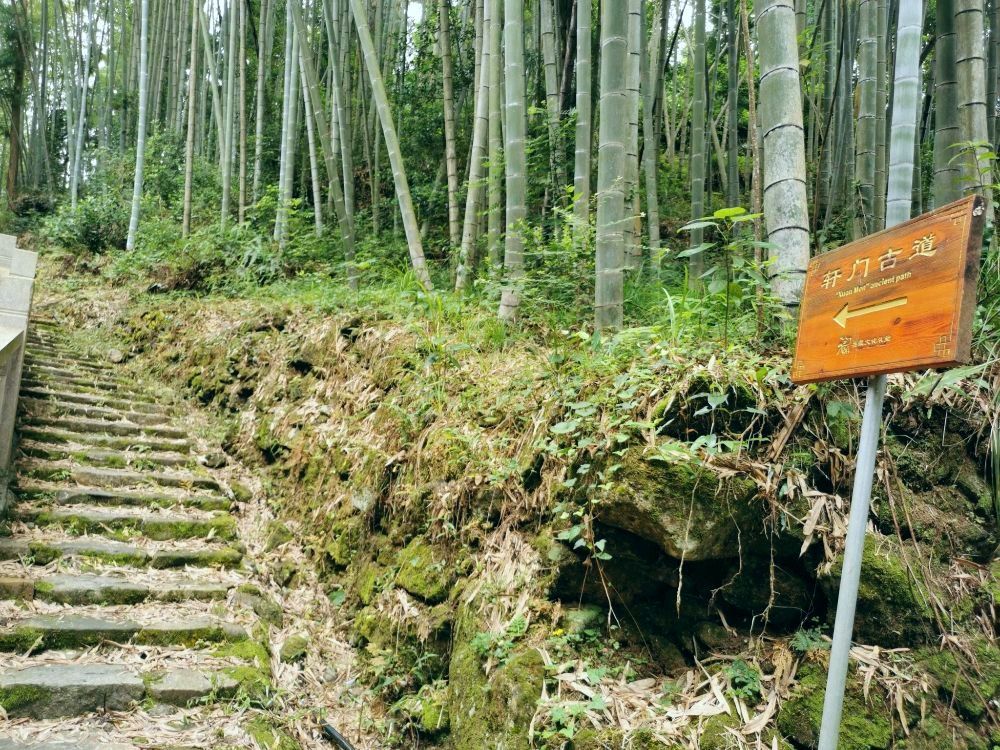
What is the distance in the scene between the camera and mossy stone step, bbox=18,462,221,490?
393 cm

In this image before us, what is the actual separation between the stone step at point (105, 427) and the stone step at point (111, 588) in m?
1.84

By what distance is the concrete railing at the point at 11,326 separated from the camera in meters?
3.65

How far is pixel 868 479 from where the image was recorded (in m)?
1.57

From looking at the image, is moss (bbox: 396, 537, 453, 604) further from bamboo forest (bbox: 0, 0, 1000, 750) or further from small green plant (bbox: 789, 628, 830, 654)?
small green plant (bbox: 789, 628, 830, 654)

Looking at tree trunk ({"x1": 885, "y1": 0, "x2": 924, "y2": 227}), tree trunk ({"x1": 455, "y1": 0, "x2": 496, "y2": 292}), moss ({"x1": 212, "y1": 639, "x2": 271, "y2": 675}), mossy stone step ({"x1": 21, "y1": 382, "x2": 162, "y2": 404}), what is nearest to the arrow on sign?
tree trunk ({"x1": 885, "y1": 0, "x2": 924, "y2": 227})

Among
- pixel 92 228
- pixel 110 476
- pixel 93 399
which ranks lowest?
pixel 110 476

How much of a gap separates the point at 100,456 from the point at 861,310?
4705 millimetres

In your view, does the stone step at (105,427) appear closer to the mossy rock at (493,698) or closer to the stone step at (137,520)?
the stone step at (137,520)

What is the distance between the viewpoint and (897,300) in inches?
59.9

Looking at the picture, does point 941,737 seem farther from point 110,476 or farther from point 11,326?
point 11,326

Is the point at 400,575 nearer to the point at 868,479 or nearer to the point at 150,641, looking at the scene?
the point at 150,641

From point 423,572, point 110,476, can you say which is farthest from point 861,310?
point 110,476

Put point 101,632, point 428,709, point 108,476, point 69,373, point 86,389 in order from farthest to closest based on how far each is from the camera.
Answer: point 69,373 < point 86,389 < point 108,476 < point 101,632 < point 428,709

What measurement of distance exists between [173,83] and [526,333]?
12595mm
